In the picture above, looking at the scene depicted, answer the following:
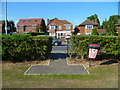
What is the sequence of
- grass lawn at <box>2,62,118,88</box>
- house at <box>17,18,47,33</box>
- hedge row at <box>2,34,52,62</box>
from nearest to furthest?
grass lawn at <box>2,62,118,88</box>
hedge row at <box>2,34,52,62</box>
house at <box>17,18,47,33</box>

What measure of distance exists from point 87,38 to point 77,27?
34866mm

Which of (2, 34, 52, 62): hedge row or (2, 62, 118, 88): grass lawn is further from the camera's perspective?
A: (2, 34, 52, 62): hedge row

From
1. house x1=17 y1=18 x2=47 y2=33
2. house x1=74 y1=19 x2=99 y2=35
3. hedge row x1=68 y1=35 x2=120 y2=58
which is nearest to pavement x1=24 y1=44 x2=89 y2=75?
hedge row x1=68 y1=35 x2=120 y2=58

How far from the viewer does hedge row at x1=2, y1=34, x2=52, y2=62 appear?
744cm

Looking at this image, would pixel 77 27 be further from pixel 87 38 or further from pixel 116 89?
pixel 116 89


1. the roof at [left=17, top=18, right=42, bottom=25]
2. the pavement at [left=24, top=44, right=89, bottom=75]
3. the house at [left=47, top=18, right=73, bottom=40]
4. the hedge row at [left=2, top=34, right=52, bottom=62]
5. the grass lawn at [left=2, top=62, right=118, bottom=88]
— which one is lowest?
the grass lawn at [left=2, top=62, right=118, bottom=88]

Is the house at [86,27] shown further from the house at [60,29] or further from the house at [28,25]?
the house at [28,25]

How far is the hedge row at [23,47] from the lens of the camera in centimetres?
744

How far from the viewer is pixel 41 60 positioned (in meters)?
8.01

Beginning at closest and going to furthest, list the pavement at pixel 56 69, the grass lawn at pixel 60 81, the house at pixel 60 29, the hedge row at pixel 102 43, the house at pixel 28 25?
1. the grass lawn at pixel 60 81
2. the pavement at pixel 56 69
3. the hedge row at pixel 102 43
4. the house at pixel 60 29
5. the house at pixel 28 25

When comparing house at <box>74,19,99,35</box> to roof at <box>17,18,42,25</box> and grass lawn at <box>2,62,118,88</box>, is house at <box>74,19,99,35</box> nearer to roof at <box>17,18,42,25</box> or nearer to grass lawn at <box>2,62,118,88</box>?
roof at <box>17,18,42,25</box>

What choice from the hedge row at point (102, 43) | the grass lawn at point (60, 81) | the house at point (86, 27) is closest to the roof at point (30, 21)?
the house at point (86, 27)

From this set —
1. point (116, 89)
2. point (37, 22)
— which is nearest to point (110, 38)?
point (116, 89)

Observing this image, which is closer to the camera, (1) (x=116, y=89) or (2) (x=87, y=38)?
(1) (x=116, y=89)
